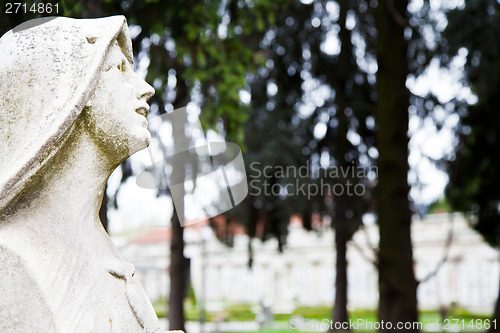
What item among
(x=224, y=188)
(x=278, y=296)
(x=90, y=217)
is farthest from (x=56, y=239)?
(x=278, y=296)

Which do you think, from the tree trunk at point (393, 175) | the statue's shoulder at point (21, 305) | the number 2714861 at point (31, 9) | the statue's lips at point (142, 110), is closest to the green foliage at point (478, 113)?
the tree trunk at point (393, 175)

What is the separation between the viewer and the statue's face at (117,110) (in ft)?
7.17

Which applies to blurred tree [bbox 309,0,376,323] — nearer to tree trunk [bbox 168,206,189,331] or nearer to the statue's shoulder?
tree trunk [bbox 168,206,189,331]

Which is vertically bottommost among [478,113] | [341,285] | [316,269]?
[316,269]

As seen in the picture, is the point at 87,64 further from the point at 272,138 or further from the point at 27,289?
the point at 272,138

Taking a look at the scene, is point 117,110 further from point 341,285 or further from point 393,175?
point 341,285

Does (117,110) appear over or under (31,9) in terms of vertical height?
under

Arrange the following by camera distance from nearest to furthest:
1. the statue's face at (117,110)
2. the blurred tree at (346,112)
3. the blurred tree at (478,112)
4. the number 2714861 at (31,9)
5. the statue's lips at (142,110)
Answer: the statue's face at (117,110) < the statue's lips at (142,110) < the number 2714861 at (31,9) < the blurred tree at (478,112) < the blurred tree at (346,112)

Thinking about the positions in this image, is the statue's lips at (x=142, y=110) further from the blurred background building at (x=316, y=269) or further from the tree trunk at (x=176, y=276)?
the blurred background building at (x=316, y=269)

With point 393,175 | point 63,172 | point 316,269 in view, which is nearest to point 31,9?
point 63,172

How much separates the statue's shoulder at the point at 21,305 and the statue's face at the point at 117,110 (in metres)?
0.54

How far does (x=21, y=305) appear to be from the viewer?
1.93 m

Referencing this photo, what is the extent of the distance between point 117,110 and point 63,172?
0.29 m

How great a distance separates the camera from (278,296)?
3109cm
